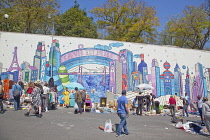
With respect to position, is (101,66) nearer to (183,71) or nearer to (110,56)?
(110,56)

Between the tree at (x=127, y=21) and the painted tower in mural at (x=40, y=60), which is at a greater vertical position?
the tree at (x=127, y=21)

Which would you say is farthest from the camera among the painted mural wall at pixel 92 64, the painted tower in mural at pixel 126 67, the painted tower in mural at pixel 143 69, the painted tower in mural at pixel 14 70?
the painted tower in mural at pixel 143 69

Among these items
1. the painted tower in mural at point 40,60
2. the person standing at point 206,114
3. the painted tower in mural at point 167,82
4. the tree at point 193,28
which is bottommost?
the person standing at point 206,114

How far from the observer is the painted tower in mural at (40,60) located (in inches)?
740

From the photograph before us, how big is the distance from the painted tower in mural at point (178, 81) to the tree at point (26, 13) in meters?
20.6

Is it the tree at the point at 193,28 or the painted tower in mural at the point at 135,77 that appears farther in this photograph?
the tree at the point at 193,28

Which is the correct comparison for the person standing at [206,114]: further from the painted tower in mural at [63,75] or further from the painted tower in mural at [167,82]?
the painted tower in mural at [167,82]

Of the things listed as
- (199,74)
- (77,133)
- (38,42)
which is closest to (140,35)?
(199,74)

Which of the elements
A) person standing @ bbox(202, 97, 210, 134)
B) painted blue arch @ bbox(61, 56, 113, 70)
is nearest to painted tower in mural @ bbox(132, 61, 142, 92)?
painted blue arch @ bbox(61, 56, 113, 70)

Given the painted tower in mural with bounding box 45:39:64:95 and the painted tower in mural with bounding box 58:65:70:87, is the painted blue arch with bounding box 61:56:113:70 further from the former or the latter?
the painted tower in mural with bounding box 45:39:64:95

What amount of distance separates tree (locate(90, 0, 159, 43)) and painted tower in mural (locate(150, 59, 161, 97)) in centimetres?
1501

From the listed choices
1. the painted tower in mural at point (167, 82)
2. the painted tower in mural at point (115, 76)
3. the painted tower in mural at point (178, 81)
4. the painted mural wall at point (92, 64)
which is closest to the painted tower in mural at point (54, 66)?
the painted mural wall at point (92, 64)

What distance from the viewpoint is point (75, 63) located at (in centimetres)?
1939

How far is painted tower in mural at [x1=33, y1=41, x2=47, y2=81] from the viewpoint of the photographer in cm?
1879
